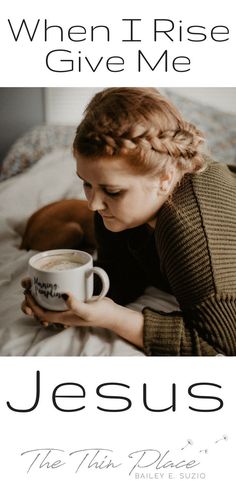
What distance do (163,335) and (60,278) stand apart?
13 cm

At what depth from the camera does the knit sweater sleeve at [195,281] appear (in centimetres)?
46

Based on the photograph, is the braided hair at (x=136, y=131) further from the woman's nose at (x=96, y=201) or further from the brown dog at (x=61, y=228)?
the brown dog at (x=61, y=228)

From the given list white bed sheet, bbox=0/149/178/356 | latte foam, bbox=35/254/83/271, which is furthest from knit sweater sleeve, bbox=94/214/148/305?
latte foam, bbox=35/254/83/271

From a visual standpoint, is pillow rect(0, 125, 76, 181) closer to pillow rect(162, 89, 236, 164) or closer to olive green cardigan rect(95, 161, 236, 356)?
pillow rect(162, 89, 236, 164)

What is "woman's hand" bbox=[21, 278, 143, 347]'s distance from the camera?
1.51 feet

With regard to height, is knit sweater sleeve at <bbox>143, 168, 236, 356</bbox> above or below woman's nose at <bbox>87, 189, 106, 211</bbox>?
below

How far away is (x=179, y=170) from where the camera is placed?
0.49 m

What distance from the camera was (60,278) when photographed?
423 millimetres

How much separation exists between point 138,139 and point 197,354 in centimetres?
24

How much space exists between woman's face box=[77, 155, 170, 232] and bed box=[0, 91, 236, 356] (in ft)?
0.43

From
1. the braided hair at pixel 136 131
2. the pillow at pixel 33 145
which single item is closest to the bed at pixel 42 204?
the pillow at pixel 33 145

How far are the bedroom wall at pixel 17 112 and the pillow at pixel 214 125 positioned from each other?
0.20 m

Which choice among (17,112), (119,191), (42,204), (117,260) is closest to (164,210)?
(119,191)
